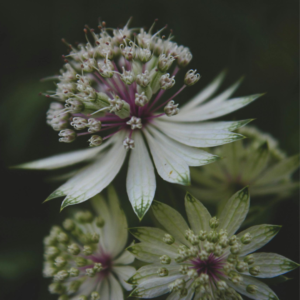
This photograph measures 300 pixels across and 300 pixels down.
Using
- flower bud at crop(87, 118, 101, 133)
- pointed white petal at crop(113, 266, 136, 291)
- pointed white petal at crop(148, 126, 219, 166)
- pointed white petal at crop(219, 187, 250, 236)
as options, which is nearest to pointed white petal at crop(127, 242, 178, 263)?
pointed white petal at crop(113, 266, 136, 291)

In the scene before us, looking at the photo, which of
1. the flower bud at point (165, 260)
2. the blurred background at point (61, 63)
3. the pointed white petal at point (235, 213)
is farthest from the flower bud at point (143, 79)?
the blurred background at point (61, 63)

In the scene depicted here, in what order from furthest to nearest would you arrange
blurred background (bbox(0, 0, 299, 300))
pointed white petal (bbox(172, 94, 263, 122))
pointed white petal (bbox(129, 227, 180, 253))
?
blurred background (bbox(0, 0, 299, 300)) → pointed white petal (bbox(172, 94, 263, 122)) → pointed white petal (bbox(129, 227, 180, 253))

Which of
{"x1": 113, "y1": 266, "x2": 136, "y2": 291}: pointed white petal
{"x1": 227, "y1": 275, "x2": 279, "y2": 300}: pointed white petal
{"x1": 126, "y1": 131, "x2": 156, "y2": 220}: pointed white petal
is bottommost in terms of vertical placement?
{"x1": 227, "y1": 275, "x2": 279, "y2": 300}: pointed white petal

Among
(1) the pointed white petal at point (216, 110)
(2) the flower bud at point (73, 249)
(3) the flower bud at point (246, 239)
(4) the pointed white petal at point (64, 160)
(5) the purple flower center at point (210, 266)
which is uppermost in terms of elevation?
(4) the pointed white petal at point (64, 160)

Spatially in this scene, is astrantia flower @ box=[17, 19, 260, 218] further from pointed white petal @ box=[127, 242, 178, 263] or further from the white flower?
Answer: the white flower

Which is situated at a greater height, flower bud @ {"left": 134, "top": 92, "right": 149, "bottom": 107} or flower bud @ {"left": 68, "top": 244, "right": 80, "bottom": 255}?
flower bud @ {"left": 134, "top": 92, "right": 149, "bottom": 107}

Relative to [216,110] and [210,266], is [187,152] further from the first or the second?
[210,266]

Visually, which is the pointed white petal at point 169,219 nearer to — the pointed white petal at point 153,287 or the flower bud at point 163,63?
the pointed white petal at point 153,287
